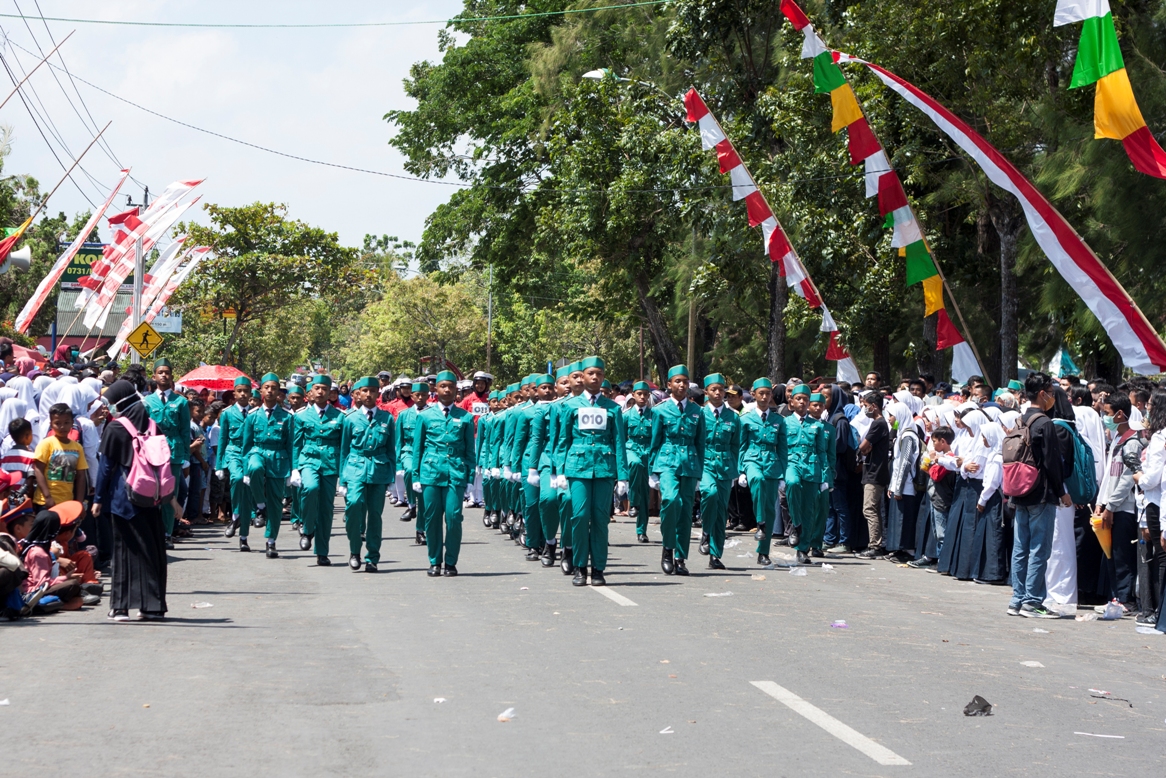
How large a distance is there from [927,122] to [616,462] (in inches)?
441

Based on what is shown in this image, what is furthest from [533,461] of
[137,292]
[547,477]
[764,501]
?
[137,292]

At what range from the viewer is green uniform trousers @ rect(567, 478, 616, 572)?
13070 mm

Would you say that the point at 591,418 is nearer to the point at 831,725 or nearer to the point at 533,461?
the point at 533,461

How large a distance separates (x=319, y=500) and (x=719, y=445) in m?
4.47

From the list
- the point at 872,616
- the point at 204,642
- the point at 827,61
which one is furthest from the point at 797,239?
the point at 204,642

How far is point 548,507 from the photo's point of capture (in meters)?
14.9

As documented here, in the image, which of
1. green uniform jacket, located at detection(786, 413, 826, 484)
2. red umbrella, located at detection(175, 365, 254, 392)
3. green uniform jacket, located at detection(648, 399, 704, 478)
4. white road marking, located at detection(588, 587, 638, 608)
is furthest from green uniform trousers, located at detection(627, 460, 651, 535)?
red umbrella, located at detection(175, 365, 254, 392)

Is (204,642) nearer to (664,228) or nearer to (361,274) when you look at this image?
(664,228)

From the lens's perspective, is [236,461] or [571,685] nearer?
[571,685]

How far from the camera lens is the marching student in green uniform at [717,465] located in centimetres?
1469

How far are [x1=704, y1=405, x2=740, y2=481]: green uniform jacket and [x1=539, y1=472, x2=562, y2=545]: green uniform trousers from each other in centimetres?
168

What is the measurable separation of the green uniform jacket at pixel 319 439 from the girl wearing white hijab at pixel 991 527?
696 centimetres

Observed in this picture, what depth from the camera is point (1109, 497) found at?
11984 millimetres

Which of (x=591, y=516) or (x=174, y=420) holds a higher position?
(x=174, y=420)
